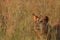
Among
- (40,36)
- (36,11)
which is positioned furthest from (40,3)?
(40,36)

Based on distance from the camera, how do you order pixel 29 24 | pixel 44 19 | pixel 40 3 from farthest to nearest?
pixel 40 3 → pixel 29 24 → pixel 44 19

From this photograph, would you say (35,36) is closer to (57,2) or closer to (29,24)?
(29,24)

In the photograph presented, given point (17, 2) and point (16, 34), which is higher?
point (17, 2)

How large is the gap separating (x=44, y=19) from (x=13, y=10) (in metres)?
0.80

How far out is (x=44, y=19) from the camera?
4.99 meters

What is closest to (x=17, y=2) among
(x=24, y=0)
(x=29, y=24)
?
(x=24, y=0)

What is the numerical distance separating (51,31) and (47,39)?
16cm

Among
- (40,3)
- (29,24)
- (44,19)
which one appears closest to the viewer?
(44,19)

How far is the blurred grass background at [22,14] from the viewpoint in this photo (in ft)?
17.4

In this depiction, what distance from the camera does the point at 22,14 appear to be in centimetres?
560

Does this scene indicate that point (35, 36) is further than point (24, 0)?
No

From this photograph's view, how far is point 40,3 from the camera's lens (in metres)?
5.81

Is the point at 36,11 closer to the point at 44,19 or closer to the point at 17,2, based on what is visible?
the point at 17,2

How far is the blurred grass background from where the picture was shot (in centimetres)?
531
